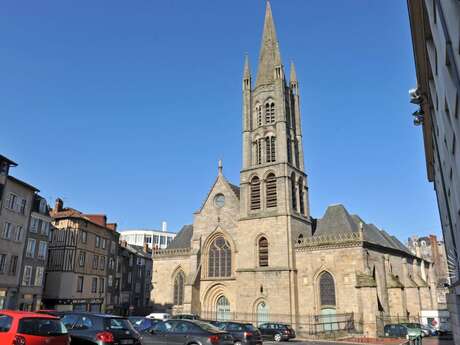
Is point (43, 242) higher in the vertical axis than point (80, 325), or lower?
higher

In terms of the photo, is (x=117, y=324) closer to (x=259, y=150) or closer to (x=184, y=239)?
(x=259, y=150)

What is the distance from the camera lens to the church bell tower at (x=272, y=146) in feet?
129

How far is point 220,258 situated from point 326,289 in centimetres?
1169

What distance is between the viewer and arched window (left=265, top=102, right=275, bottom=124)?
42.4 meters

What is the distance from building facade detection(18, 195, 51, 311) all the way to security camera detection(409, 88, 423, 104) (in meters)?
31.6

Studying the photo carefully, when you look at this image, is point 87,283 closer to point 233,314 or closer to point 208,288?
point 208,288

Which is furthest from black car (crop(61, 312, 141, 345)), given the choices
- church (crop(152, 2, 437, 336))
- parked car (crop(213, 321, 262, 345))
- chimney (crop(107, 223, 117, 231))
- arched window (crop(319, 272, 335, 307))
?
chimney (crop(107, 223, 117, 231))

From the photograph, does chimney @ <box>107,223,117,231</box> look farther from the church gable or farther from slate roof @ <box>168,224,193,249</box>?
the church gable

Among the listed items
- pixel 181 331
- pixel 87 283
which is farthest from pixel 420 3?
pixel 87 283

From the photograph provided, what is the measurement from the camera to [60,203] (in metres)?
43.3

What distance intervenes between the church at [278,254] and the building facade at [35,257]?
1379 centimetres

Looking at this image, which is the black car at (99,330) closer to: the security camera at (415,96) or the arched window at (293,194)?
the security camera at (415,96)

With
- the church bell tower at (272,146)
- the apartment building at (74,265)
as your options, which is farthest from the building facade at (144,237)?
the church bell tower at (272,146)

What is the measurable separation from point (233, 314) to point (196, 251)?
766 centimetres
